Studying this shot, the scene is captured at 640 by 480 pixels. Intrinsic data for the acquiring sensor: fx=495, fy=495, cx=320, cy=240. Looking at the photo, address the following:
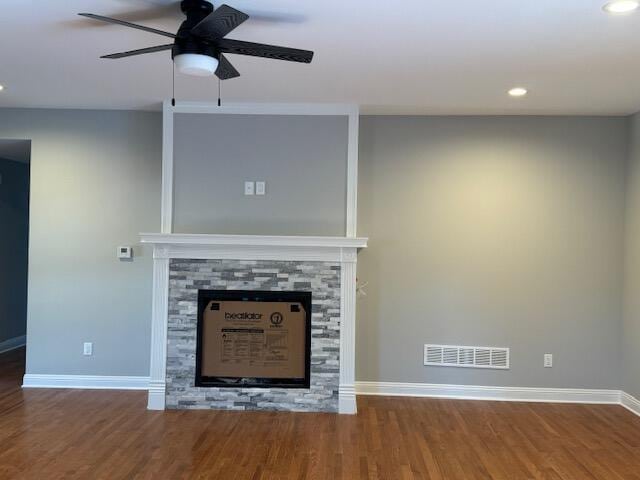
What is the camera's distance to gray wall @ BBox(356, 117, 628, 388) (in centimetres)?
430

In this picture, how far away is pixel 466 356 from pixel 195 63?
3342 millimetres

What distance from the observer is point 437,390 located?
4.37 m

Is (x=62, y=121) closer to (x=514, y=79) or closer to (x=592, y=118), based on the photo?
(x=514, y=79)

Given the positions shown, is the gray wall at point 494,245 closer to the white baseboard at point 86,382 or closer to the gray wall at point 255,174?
the gray wall at point 255,174

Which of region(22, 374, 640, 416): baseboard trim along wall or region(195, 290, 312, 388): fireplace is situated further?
Answer: region(22, 374, 640, 416): baseboard trim along wall

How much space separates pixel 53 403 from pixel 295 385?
199 centimetres

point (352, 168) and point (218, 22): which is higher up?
point (218, 22)

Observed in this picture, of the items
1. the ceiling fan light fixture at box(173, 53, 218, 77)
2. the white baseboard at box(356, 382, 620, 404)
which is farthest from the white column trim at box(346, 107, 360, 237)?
the ceiling fan light fixture at box(173, 53, 218, 77)

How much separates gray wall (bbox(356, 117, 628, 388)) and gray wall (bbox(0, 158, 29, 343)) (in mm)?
4294

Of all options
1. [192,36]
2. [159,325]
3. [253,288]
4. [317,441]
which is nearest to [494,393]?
[317,441]

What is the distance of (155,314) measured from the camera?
158 inches

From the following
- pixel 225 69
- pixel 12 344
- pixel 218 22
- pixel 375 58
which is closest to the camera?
pixel 218 22

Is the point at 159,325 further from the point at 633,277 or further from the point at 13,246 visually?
the point at 633,277

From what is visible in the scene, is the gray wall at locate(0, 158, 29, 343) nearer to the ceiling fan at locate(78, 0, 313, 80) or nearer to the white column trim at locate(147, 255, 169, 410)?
the white column trim at locate(147, 255, 169, 410)
